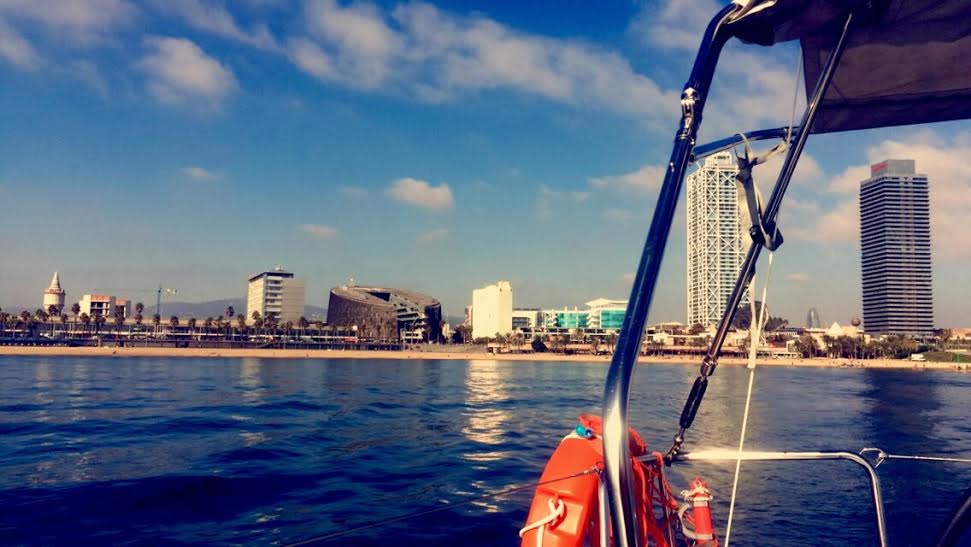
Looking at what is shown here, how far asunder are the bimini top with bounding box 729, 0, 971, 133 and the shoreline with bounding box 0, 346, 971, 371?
120 meters

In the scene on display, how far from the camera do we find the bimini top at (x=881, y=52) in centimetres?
407

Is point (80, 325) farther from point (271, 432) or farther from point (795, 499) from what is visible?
point (795, 499)

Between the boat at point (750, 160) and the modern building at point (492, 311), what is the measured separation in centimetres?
17215

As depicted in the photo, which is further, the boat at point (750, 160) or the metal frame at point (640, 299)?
the boat at point (750, 160)

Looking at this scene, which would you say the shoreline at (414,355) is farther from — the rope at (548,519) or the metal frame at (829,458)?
the rope at (548,519)

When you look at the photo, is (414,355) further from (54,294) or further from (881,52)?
(881,52)

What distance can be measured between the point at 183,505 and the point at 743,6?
13695 millimetres

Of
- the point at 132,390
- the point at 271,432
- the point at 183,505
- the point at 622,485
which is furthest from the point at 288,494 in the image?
the point at 132,390

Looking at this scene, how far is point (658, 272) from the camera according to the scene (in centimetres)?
329

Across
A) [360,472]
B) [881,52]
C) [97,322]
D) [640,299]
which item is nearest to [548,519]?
[640,299]

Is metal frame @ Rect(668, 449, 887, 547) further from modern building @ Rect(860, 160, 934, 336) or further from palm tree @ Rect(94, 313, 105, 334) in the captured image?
modern building @ Rect(860, 160, 934, 336)

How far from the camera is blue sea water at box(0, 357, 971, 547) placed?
450 inches

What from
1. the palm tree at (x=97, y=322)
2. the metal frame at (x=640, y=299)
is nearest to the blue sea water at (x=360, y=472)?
the metal frame at (x=640, y=299)

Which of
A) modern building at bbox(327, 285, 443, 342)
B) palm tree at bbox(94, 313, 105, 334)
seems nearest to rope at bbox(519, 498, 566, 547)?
palm tree at bbox(94, 313, 105, 334)
